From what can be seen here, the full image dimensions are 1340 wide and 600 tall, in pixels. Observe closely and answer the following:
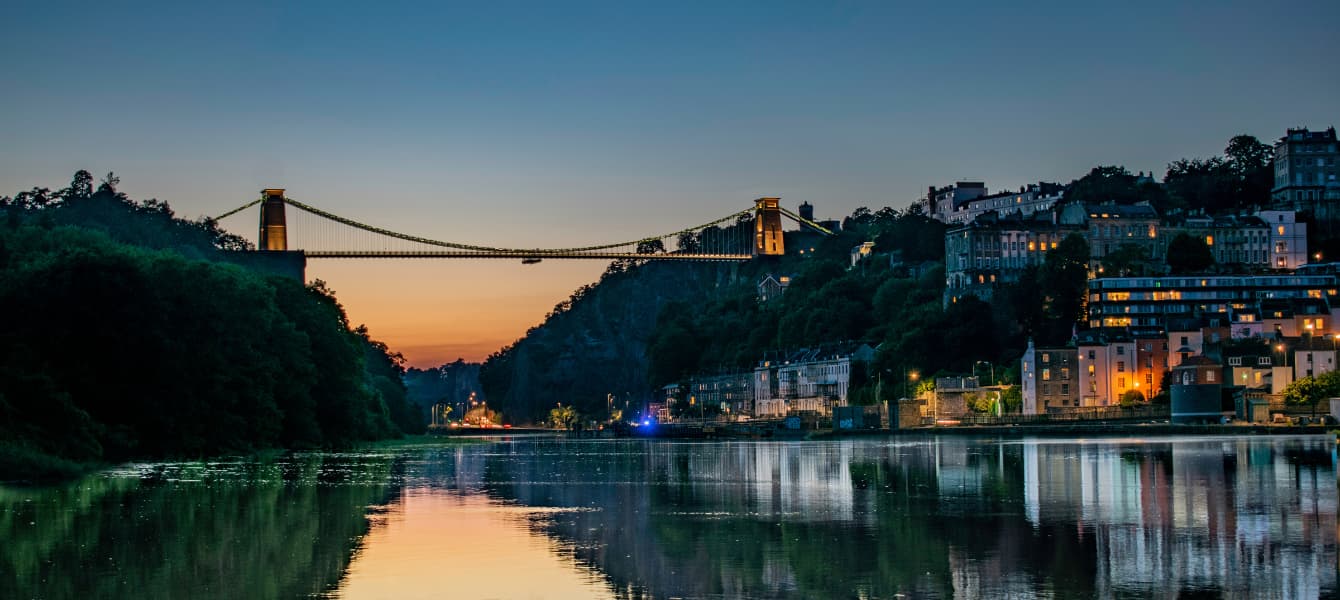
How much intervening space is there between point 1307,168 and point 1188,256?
1087 inches

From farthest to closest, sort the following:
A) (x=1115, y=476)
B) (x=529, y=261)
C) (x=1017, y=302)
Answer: (x=1017, y=302), (x=529, y=261), (x=1115, y=476)

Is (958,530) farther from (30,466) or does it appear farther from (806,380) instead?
(806,380)

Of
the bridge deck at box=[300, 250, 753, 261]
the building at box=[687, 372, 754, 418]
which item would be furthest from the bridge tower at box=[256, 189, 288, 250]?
the building at box=[687, 372, 754, 418]

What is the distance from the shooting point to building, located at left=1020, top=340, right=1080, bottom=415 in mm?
108688

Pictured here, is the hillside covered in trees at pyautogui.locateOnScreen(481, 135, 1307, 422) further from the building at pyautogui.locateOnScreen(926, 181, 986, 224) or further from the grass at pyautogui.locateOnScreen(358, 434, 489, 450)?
the grass at pyautogui.locateOnScreen(358, 434, 489, 450)

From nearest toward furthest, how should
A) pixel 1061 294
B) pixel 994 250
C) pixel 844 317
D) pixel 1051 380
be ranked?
pixel 1051 380 < pixel 1061 294 < pixel 994 250 < pixel 844 317

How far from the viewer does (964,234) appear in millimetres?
139875

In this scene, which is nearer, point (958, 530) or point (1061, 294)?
point (958, 530)

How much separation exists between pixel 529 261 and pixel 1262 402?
173 feet

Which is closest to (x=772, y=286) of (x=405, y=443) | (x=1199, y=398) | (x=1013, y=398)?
(x=1013, y=398)

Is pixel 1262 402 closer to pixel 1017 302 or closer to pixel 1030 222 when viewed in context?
pixel 1017 302

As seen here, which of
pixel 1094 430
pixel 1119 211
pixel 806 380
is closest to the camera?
pixel 1094 430

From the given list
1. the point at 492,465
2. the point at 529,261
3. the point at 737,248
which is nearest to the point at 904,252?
the point at 737,248

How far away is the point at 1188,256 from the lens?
13000 cm
